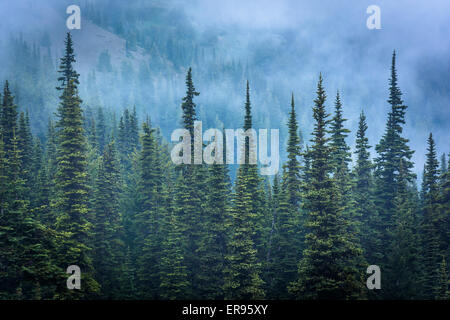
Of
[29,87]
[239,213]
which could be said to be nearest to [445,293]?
[239,213]

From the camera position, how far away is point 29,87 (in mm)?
172625

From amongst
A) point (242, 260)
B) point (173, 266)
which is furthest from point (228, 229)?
point (173, 266)

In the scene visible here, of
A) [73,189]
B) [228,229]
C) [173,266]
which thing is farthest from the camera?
[228,229]

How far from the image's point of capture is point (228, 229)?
3781cm

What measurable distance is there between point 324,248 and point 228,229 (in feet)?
43.9

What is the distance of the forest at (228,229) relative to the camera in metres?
26.1

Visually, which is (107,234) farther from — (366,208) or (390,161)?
(390,161)

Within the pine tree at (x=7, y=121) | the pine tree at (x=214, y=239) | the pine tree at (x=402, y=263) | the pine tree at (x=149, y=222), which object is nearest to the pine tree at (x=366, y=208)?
the pine tree at (x=402, y=263)

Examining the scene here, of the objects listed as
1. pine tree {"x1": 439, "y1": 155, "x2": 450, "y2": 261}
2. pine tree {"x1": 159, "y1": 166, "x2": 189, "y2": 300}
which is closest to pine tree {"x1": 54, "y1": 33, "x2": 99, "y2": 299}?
pine tree {"x1": 159, "y1": 166, "x2": 189, "y2": 300}

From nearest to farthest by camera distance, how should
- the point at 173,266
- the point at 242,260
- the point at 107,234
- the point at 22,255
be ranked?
the point at 22,255, the point at 242,260, the point at 173,266, the point at 107,234
